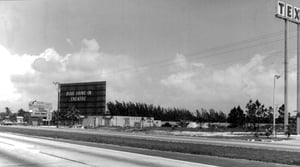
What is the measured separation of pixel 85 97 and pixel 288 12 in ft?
249

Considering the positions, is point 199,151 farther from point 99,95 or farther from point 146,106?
point 146,106

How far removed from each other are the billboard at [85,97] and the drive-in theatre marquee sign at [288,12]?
67823 millimetres

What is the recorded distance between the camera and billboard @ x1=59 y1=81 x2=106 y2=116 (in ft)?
400

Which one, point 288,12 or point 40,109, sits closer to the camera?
point 288,12

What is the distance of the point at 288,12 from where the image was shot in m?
65.6

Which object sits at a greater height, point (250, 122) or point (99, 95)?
point (99, 95)

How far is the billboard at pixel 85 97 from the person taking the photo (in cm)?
12194

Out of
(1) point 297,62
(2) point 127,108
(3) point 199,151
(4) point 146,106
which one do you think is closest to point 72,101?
(2) point 127,108

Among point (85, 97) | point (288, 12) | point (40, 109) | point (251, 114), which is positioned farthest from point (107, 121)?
point (288, 12)

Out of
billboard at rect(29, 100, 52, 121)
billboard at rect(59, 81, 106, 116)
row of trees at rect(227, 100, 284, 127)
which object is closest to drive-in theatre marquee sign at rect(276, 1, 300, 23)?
row of trees at rect(227, 100, 284, 127)

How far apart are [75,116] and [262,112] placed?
5613 cm

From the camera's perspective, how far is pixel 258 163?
17.4 m

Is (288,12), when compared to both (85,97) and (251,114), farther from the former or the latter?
(85,97)

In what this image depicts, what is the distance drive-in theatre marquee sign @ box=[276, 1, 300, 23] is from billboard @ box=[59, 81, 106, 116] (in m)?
67.8
